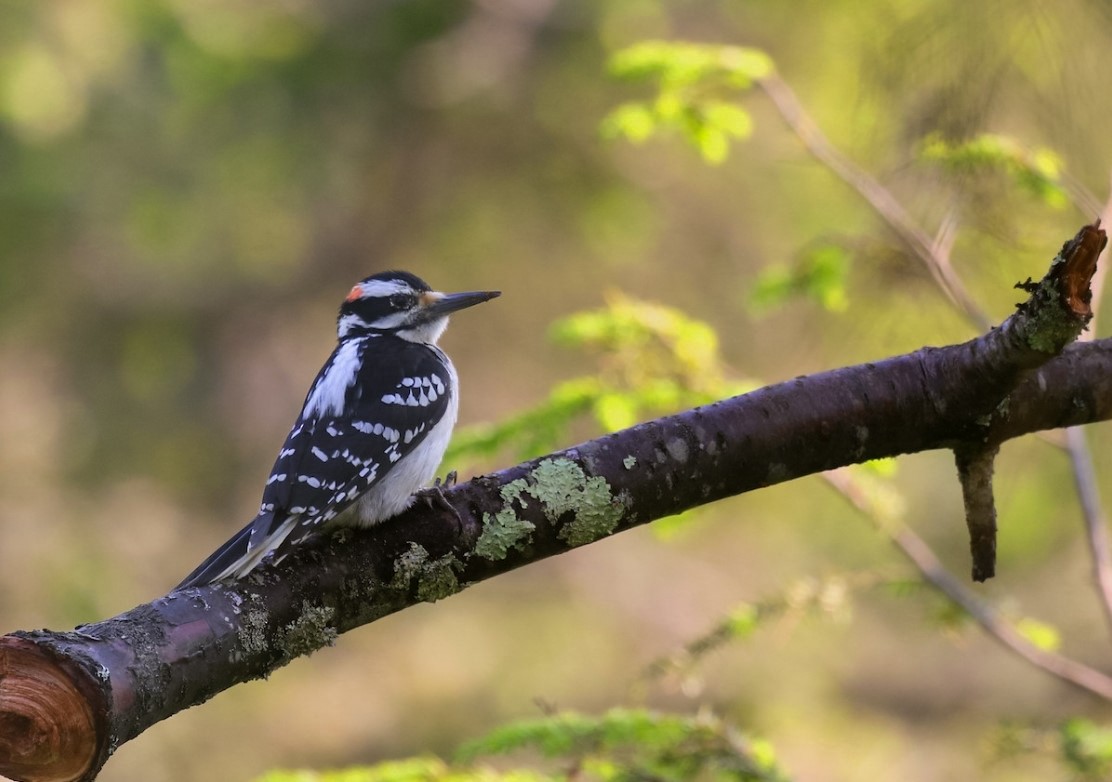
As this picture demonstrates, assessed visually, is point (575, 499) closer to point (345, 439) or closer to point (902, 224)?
point (345, 439)

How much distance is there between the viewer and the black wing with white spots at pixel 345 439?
7.96ft

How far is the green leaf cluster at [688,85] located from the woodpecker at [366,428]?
749 millimetres

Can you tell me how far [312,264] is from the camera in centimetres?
862

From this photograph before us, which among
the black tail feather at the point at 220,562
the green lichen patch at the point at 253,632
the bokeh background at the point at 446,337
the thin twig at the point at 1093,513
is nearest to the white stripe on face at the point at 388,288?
the black tail feather at the point at 220,562

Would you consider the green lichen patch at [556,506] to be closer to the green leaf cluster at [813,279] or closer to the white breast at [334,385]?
the white breast at [334,385]

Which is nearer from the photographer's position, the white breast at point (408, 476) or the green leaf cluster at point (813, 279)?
the white breast at point (408, 476)

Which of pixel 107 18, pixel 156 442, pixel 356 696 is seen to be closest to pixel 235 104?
pixel 107 18

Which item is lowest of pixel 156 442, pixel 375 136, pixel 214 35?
pixel 156 442

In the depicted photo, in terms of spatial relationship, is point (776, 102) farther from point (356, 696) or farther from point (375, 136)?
point (356, 696)

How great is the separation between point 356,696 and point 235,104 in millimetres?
4004

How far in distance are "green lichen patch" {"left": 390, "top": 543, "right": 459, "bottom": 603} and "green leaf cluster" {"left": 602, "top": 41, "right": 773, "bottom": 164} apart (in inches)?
69.0

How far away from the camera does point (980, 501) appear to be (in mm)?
2500

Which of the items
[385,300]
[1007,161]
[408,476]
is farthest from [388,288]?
[1007,161]

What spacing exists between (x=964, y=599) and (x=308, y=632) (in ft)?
6.34
